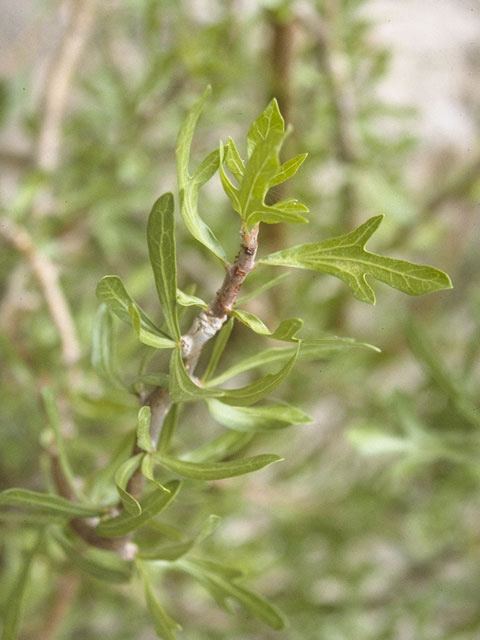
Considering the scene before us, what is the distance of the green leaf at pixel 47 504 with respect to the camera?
30 centimetres

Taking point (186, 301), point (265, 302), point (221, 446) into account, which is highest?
point (186, 301)

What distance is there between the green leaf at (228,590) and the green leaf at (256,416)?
0.08 meters

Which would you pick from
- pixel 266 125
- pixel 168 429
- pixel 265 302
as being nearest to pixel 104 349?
pixel 168 429

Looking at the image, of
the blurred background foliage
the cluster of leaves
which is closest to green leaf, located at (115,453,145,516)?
the cluster of leaves

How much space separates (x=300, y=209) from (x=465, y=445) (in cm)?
39

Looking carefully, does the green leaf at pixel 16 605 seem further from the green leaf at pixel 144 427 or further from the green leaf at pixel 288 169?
the green leaf at pixel 288 169

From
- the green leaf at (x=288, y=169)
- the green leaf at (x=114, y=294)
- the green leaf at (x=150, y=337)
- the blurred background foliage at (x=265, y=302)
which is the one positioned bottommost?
the blurred background foliage at (x=265, y=302)

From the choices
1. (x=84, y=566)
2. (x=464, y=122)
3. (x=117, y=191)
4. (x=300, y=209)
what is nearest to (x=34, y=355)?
(x=117, y=191)

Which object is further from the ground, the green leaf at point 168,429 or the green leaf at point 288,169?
the green leaf at point 288,169

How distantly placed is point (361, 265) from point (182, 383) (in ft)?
0.26

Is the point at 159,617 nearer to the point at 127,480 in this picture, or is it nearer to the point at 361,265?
the point at 127,480

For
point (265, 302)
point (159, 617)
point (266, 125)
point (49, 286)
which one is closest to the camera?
point (266, 125)

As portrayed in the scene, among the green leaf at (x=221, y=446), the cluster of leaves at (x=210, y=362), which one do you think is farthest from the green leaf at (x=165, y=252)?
the green leaf at (x=221, y=446)

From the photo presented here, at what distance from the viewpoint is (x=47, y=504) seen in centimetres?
33
